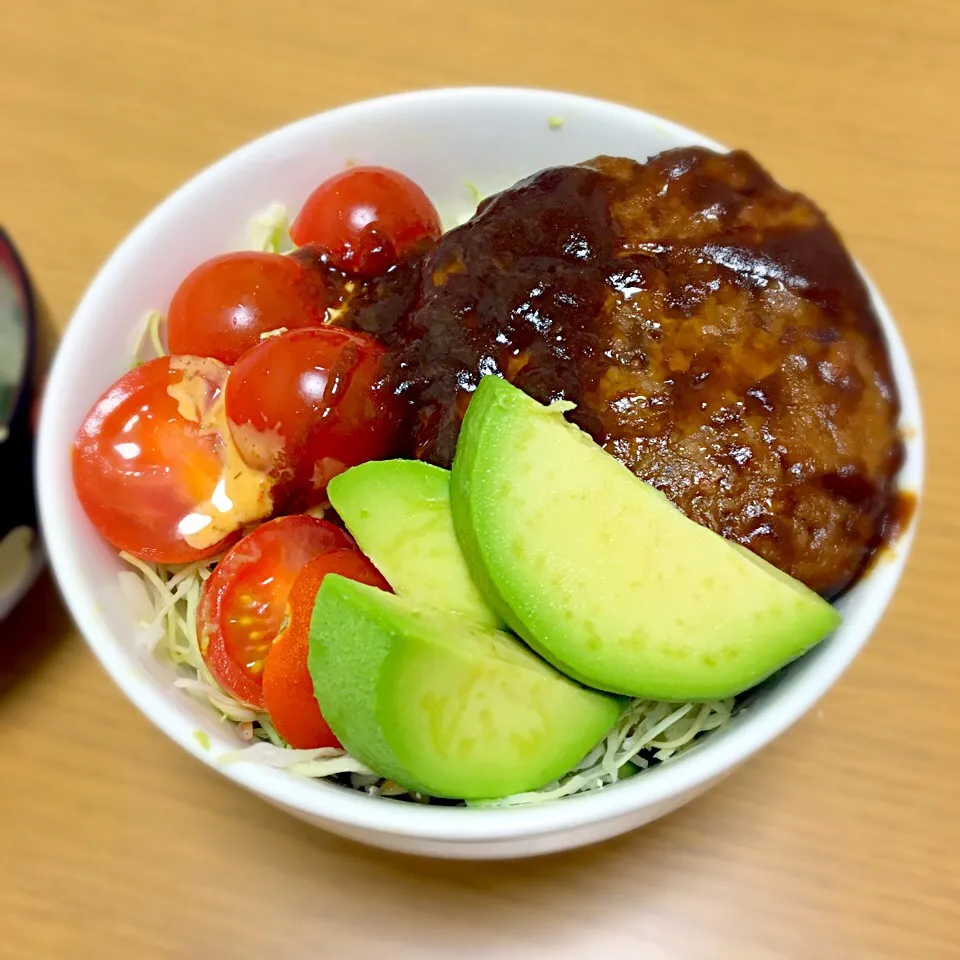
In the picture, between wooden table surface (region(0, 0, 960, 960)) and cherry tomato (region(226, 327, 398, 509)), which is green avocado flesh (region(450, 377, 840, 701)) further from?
wooden table surface (region(0, 0, 960, 960))

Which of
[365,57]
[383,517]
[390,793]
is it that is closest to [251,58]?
[365,57]

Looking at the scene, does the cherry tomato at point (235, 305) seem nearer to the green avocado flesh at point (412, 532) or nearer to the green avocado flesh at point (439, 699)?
the green avocado flesh at point (412, 532)

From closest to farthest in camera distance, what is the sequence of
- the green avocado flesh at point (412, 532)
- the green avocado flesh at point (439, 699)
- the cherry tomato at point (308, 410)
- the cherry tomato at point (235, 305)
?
the green avocado flesh at point (439, 699) < the green avocado flesh at point (412, 532) < the cherry tomato at point (308, 410) < the cherry tomato at point (235, 305)

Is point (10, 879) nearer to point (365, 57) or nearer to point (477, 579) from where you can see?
point (477, 579)

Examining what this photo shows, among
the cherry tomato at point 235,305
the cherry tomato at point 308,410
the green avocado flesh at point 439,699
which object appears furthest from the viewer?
the cherry tomato at point 235,305

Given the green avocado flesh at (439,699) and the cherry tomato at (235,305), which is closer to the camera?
the green avocado flesh at (439,699)

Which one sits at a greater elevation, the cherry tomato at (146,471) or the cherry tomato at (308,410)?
the cherry tomato at (308,410)

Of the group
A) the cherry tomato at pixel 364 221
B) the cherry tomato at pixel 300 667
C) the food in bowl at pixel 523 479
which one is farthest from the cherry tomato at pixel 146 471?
→ the cherry tomato at pixel 364 221
